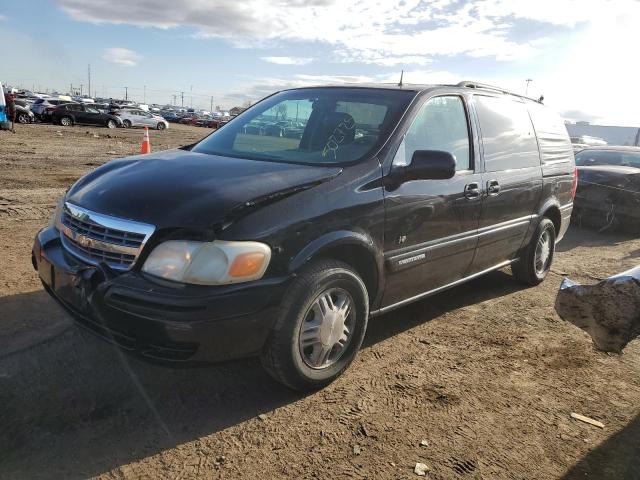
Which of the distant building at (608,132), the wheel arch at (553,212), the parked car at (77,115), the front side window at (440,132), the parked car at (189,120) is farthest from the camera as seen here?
the distant building at (608,132)

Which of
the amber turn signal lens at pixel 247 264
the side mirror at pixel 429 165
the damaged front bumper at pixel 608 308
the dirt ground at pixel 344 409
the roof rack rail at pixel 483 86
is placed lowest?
the dirt ground at pixel 344 409

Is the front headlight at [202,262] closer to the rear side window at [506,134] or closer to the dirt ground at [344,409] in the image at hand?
the dirt ground at [344,409]

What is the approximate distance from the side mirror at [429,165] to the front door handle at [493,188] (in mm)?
968

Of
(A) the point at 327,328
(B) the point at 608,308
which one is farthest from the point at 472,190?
(A) the point at 327,328

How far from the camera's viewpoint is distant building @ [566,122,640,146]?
54.3 metres

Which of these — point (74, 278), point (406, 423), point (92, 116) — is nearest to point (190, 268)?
point (74, 278)

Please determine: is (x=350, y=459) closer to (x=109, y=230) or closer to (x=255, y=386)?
(x=255, y=386)

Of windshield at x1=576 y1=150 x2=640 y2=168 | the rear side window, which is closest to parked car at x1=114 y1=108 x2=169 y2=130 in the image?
windshield at x1=576 y1=150 x2=640 y2=168

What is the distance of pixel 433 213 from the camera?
12.2 ft

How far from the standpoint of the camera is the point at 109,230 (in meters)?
2.81

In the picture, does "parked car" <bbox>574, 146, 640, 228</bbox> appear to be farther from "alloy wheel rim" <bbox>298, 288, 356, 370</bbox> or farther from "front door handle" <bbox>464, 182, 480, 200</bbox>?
"alloy wheel rim" <bbox>298, 288, 356, 370</bbox>

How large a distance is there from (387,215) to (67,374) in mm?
2157

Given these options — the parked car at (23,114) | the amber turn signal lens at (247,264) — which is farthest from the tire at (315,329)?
the parked car at (23,114)

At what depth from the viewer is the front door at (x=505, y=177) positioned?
435 cm
